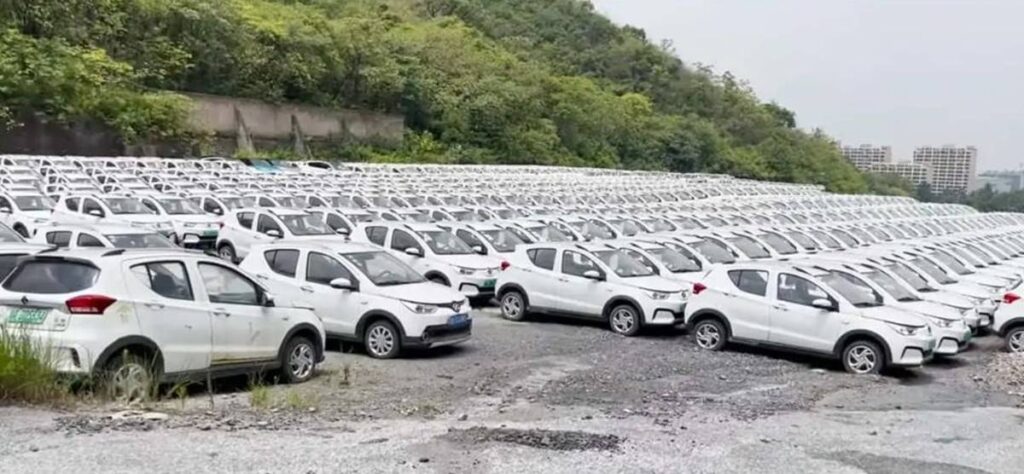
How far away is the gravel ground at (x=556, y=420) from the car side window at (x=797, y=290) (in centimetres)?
94

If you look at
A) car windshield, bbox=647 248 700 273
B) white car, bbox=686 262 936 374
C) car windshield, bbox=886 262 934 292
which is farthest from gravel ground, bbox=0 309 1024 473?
car windshield, bbox=647 248 700 273

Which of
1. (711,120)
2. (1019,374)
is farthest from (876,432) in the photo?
(711,120)

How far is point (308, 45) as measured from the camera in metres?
68.6

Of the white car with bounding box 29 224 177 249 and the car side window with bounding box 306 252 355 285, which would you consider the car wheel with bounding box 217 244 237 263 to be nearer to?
the white car with bounding box 29 224 177 249

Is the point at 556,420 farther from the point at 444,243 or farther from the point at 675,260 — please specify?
the point at 444,243

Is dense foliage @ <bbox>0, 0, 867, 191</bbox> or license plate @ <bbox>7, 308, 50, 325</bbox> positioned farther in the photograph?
dense foliage @ <bbox>0, 0, 867, 191</bbox>

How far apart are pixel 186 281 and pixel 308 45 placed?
6026 cm

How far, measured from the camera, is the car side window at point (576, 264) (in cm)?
1806

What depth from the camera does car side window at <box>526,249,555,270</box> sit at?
60.3 feet

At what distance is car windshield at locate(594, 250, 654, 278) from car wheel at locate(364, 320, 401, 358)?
510 cm

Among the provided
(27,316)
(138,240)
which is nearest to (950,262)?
(138,240)

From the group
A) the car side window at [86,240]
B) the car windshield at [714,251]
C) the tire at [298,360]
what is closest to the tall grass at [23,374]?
the tire at [298,360]

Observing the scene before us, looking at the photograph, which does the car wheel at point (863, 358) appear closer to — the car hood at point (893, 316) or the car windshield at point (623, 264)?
the car hood at point (893, 316)

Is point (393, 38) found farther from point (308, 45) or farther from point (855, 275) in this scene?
point (855, 275)
